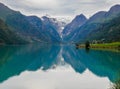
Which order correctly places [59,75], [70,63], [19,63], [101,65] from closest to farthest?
[59,75], [101,65], [19,63], [70,63]

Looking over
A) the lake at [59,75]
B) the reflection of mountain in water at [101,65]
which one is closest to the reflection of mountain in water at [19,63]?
the lake at [59,75]

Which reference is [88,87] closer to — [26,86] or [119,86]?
[26,86]

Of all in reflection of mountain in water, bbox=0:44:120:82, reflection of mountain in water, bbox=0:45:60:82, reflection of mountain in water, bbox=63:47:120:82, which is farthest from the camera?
reflection of mountain in water, bbox=0:45:60:82

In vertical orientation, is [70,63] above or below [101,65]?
below

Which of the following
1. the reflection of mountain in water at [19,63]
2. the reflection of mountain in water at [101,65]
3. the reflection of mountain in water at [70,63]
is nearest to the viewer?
the reflection of mountain in water at [101,65]

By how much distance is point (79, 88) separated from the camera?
33.6 m

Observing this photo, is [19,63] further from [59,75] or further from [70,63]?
[59,75]

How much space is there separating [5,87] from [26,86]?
7.80 feet

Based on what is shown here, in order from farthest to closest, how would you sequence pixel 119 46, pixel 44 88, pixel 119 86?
pixel 119 46 < pixel 44 88 < pixel 119 86

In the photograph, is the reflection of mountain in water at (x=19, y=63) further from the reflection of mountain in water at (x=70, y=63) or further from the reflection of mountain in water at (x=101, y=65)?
the reflection of mountain in water at (x=101, y=65)

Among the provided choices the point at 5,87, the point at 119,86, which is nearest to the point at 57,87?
the point at 5,87

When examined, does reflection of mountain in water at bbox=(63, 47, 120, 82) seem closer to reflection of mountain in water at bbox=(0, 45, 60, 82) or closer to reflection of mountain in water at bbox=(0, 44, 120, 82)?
reflection of mountain in water at bbox=(0, 44, 120, 82)

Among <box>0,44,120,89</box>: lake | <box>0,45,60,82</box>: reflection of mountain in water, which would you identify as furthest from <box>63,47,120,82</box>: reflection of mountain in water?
<box>0,45,60,82</box>: reflection of mountain in water

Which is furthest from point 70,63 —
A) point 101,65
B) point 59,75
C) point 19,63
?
point 59,75
